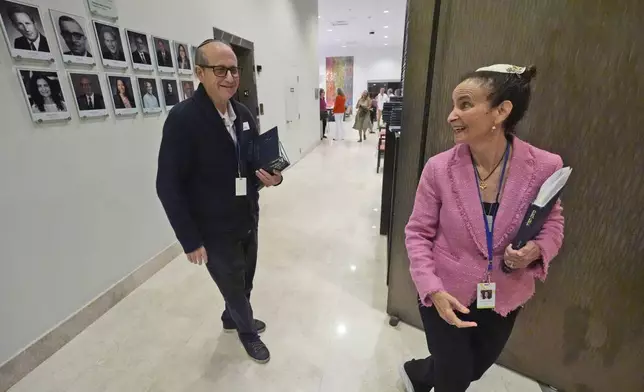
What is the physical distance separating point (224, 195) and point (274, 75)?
444cm

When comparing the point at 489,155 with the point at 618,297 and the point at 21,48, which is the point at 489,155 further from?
the point at 21,48

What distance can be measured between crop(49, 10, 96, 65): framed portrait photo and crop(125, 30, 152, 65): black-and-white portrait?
0.34 m

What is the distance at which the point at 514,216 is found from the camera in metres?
0.92

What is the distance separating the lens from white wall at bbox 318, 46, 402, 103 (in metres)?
17.0

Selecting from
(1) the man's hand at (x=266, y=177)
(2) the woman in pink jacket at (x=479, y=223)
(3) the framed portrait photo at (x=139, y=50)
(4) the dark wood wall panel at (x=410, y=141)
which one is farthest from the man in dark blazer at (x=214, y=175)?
(3) the framed portrait photo at (x=139, y=50)

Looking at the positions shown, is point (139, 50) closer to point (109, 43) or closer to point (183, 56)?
point (109, 43)

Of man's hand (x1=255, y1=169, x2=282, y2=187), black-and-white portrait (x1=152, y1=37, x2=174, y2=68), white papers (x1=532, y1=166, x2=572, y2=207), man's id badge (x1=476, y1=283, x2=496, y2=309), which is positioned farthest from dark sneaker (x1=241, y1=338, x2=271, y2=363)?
black-and-white portrait (x1=152, y1=37, x2=174, y2=68)

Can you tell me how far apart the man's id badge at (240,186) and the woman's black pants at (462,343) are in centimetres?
96

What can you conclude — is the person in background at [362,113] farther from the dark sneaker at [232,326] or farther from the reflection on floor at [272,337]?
the dark sneaker at [232,326]

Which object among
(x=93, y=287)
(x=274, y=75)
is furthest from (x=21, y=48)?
(x=274, y=75)

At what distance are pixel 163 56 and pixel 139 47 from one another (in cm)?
26

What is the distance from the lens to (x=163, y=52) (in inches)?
102

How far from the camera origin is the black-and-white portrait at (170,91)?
2653 millimetres

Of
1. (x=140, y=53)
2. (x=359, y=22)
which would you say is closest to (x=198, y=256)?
(x=140, y=53)
